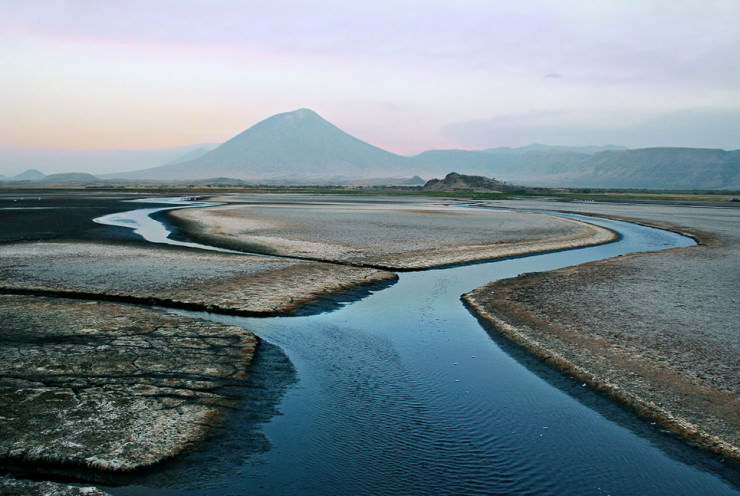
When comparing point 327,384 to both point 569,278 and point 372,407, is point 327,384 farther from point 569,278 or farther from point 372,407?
point 569,278

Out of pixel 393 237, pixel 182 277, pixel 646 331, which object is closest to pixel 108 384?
pixel 182 277

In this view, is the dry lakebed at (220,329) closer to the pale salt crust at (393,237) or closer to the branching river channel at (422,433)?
the pale salt crust at (393,237)

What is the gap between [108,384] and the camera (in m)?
9.49

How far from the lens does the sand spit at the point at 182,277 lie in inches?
645

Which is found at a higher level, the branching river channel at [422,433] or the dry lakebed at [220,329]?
the dry lakebed at [220,329]

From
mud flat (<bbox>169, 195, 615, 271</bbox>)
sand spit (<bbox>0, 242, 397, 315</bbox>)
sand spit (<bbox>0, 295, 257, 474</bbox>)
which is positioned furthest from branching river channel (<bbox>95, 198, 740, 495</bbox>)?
mud flat (<bbox>169, 195, 615, 271</bbox>)

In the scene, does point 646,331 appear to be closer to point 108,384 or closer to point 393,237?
point 108,384

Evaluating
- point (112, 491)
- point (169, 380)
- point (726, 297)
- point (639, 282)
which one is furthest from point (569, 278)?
point (112, 491)

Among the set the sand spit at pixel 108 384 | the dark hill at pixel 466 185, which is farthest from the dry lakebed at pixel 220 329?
the dark hill at pixel 466 185

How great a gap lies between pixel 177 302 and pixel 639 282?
16.8 m

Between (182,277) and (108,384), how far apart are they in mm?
10259

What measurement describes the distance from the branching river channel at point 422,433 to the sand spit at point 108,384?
0.57 meters

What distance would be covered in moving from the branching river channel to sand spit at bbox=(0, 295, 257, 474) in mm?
566

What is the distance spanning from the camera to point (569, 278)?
20.7m
